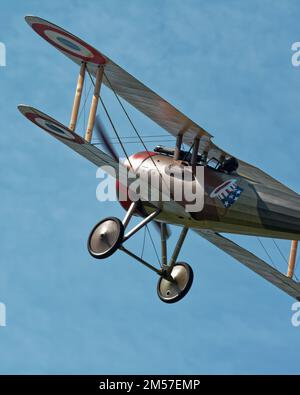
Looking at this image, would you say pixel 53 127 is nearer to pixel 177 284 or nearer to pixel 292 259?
pixel 177 284

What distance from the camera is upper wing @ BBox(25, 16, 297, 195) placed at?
22562 millimetres

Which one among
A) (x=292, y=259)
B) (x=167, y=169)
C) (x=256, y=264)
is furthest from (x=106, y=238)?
(x=292, y=259)

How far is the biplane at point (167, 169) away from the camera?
2253 centimetres

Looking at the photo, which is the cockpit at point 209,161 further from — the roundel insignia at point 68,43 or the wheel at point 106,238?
the roundel insignia at point 68,43

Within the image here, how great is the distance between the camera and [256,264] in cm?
2531

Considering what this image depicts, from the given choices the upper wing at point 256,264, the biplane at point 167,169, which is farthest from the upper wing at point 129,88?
the upper wing at point 256,264

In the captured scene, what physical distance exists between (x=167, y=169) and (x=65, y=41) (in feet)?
9.03

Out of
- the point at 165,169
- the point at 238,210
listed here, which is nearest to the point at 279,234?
the point at 238,210

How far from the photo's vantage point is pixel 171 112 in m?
23.7

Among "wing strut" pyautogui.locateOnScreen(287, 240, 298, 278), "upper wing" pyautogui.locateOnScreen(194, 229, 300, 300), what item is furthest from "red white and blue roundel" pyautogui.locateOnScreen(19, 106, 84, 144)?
"wing strut" pyautogui.locateOnScreen(287, 240, 298, 278)

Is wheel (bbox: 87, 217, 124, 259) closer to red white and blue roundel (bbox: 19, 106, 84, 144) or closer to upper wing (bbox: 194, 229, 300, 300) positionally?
red white and blue roundel (bbox: 19, 106, 84, 144)

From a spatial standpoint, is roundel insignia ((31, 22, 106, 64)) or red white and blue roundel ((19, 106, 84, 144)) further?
roundel insignia ((31, 22, 106, 64))

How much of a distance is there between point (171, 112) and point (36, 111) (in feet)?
8.88

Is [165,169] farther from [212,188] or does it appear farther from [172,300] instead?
[172,300]
